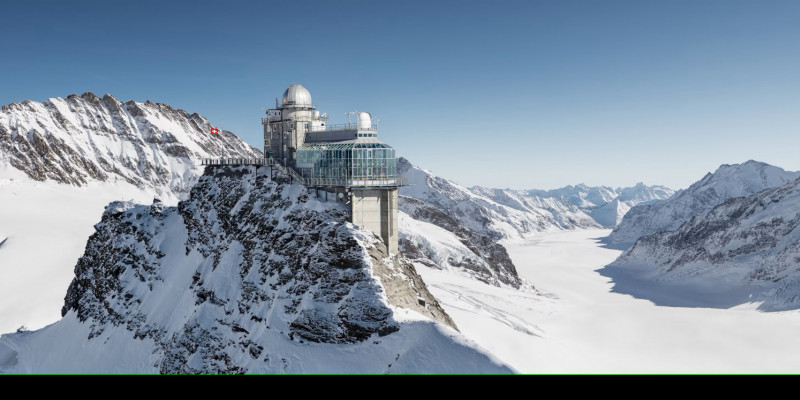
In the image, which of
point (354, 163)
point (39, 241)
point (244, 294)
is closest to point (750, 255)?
point (354, 163)

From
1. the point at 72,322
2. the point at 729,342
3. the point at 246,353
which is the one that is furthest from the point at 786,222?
the point at 72,322

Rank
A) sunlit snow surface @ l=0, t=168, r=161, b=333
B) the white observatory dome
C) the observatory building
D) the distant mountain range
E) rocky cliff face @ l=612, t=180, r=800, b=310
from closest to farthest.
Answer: the observatory building
the white observatory dome
sunlit snow surface @ l=0, t=168, r=161, b=333
rocky cliff face @ l=612, t=180, r=800, b=310
the distant mountain range

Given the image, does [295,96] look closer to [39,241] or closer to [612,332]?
[612,332]

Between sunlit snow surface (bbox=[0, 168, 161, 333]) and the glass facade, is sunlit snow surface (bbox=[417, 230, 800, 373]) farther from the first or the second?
sunlit snow surface (bbox=[0, 168, 161, 333])

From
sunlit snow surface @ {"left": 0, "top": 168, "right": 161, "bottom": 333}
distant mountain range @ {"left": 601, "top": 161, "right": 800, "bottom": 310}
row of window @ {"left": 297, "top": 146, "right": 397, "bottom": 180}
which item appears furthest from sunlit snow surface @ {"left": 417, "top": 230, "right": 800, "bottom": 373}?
sunlit snow surface @ {"left": 0, "top": 168, "right": 161, "bottom": 333}

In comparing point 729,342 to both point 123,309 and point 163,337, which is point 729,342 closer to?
point 163,337
